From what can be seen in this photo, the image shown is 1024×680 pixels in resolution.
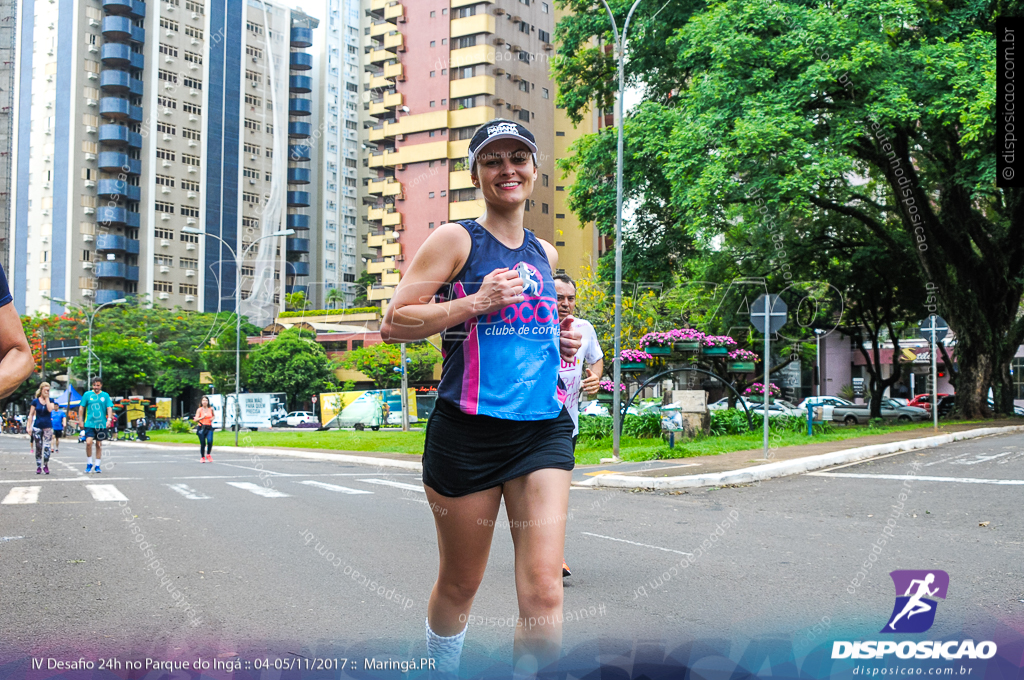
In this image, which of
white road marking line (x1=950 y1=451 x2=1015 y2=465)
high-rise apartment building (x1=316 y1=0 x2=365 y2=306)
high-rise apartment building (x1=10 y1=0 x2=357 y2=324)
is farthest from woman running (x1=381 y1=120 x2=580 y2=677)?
high-rise apartment building (x1=316 y1=0 x2=365 y2=306)

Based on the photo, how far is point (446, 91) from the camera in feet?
166

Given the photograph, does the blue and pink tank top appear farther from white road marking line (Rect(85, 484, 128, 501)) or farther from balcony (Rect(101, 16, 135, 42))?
balcony (Rect(101, 16, 135, 42))

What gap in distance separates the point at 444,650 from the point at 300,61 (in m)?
91.4

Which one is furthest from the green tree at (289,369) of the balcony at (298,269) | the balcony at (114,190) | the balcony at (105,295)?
the balcony at (298,269)

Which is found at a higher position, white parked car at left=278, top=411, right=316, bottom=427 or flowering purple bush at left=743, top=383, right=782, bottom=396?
flowering purple bush at left=743, top=383, right=782, bottom=396

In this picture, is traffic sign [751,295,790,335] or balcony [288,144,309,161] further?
balcony [288,144,309,161]

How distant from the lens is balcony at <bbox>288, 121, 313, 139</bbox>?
291 ft

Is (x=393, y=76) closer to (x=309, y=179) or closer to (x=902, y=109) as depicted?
(x=309, y=179)

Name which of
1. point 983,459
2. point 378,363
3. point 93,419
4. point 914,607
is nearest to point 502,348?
point 914,607

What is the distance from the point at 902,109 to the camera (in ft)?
59.2

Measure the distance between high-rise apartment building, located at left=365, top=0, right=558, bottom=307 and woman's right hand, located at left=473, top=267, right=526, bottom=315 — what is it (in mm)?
34419

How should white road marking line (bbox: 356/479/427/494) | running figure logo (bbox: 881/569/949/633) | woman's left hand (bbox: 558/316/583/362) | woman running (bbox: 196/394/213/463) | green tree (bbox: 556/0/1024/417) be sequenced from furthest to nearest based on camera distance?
woman running (bbox: 196/394/213/463), green tree (bbox: 556/0/1024/417), white road marking line (bbox: 356/479/427/494), running figure logo (bbox: 881/569/949/633), woman's left hand (bbox: 558/316/583/362)

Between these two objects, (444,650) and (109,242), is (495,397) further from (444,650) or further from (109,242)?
(109,242)

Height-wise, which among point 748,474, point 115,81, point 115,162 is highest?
point 115,81
